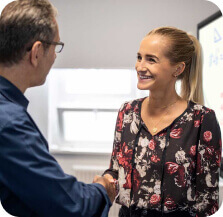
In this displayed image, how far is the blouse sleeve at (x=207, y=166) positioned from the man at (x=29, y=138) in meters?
0.44

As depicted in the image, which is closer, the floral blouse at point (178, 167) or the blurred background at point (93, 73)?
the floral blouse at point (178, 167)

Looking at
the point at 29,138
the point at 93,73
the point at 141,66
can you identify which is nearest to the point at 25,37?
the point at 29,138

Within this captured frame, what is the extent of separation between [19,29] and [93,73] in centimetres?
189

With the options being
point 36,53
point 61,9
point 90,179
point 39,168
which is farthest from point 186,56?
point 90,179

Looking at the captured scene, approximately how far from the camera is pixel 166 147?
3.63ft

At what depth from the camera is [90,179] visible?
2594 millimetres

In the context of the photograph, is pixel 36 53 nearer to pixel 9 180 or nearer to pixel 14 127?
pixel 14 127

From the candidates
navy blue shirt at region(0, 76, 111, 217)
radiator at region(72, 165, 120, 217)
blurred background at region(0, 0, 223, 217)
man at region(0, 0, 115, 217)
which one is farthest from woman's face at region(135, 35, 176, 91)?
radiator at region(72, 165, 120, 217)

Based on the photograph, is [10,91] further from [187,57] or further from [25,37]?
[187,57]

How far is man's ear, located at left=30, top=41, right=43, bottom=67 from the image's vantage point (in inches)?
30.5

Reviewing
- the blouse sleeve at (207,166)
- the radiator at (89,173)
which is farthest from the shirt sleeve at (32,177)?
the radiator at (89,173)

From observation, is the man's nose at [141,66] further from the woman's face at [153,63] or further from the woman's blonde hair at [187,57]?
the woman's blonde hair at [187,57]

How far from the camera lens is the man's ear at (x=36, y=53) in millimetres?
774

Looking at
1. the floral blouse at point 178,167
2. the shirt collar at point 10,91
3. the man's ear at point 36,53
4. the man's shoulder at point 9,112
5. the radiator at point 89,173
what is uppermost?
the man's ear at point 36,53
